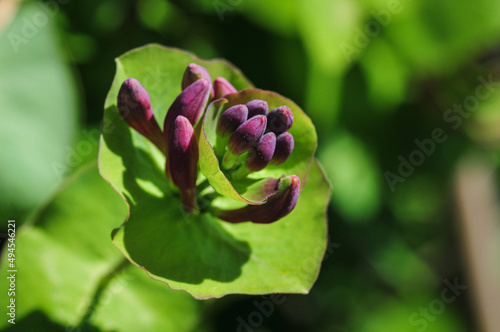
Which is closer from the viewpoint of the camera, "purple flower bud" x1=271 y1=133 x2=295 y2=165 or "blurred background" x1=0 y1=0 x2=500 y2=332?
"purple flower bud" x1=271 y1=133 x2=295 y2=165

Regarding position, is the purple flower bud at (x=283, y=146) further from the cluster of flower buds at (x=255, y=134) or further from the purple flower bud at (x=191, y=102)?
the purple flower bud at (x=191, y=102)

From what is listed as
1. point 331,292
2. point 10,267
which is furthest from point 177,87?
point 331,292

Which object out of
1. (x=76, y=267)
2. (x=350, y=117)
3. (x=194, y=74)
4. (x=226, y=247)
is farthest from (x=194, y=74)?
(x=350, y=117)

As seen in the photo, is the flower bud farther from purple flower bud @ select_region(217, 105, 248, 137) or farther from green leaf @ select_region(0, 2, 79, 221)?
green leaf @ select_region(0, 2, 79, 221)

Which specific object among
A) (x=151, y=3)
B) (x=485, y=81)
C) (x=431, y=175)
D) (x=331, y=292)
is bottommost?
(x=331, y=292)

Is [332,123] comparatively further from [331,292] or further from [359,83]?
[331,292]

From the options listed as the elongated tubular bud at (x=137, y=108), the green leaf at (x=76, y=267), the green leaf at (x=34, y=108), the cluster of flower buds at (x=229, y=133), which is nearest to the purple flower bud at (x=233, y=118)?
the cluster of flower buds at (x=229, y=133)

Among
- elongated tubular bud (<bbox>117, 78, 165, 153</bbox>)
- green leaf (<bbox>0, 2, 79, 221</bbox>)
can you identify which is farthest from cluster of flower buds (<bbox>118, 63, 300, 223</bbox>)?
green leaf (<bbox>0, 2, 79, 221</bbox>)
